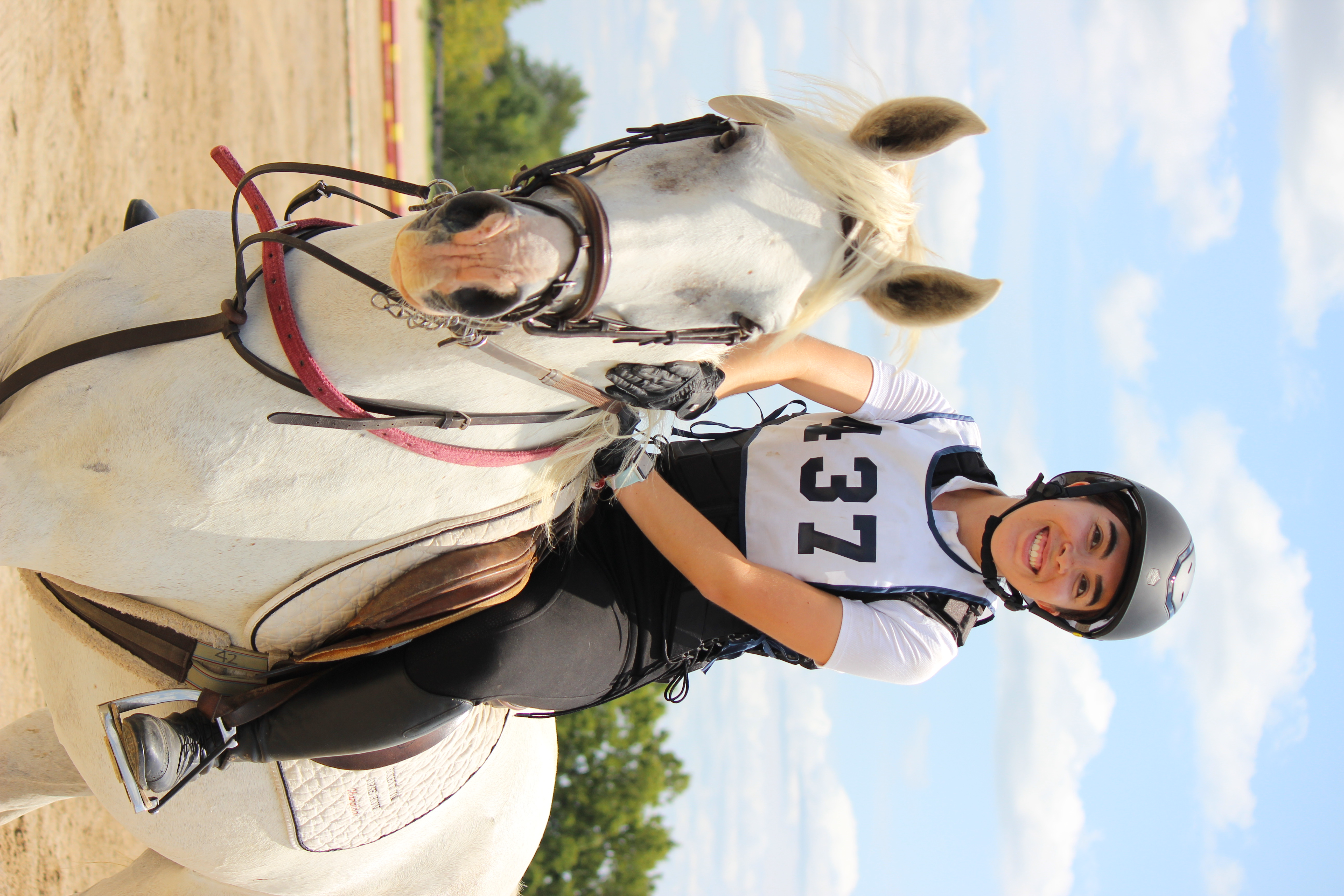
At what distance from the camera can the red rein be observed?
1575mm

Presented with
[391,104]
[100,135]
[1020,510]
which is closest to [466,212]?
[1020,510]

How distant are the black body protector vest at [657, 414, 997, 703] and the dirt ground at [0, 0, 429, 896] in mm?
1691

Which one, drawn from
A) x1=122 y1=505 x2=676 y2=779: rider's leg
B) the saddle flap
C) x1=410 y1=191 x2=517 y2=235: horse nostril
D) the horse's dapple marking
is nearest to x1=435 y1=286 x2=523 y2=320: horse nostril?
x1=410 y1=191 x2=517 y2=235: horse nostril

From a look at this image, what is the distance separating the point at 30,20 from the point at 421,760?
458 centimetres

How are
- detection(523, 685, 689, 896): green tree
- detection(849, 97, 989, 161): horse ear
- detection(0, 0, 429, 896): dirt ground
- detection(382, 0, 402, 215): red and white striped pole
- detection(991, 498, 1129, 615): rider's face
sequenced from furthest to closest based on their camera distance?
1. detection(523, 685, 689, 896): green tree
2. detection(382, 0, 402, 215): red and white striped pole
3. detection(0, 0, 429, 896): dirt ground
4. detection(991, 498, 1129, 615): rider's face
5. detection(849, 97, 989, 161): horse ear

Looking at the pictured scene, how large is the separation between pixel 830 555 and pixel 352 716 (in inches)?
61.3

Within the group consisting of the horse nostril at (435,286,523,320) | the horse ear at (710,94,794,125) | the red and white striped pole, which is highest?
the red and white striped pole

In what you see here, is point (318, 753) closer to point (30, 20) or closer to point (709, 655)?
point (709, 655)

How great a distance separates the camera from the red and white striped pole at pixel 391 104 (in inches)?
601

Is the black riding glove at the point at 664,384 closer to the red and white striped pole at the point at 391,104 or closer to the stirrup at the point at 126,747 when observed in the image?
the stirrup at the point at 126,747

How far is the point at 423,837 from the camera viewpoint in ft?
8.87

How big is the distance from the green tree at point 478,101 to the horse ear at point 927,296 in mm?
24570

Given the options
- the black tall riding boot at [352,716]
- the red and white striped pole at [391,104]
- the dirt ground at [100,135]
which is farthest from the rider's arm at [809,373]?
the red and white striped pole at [391,104]

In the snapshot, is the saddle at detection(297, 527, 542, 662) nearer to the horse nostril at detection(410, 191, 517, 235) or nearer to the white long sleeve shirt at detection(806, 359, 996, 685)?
the horse nostril at detection(410, 191, 517, 235)
